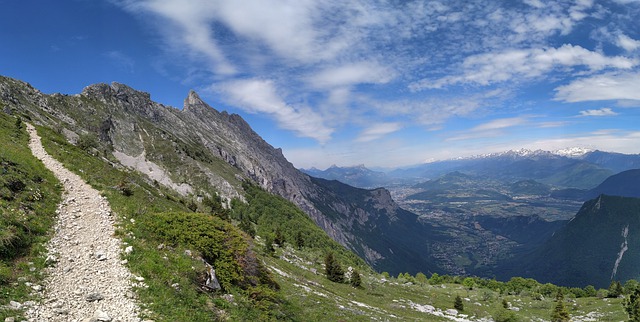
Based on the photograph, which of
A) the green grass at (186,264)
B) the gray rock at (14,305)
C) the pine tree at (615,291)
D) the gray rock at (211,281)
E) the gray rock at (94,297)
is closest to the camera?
the gray rock at (14,305)

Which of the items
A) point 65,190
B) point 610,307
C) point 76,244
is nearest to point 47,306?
point 76,244

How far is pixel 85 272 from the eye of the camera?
19484 millimetres

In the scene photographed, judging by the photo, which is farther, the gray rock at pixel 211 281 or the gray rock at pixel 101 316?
the gray rock at pixel 211 281

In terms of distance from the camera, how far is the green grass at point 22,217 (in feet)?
54.6

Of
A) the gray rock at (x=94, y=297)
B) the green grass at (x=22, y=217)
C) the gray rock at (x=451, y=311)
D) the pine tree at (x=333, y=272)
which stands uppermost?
the green grass at (x=22, y=217)

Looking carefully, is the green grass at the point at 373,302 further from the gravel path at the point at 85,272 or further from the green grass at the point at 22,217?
the green grass at the point at 22,217

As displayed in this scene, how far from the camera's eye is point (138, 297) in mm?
18797

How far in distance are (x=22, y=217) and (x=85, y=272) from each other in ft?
25.5

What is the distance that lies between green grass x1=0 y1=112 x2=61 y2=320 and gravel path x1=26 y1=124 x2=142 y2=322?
0.70 metres

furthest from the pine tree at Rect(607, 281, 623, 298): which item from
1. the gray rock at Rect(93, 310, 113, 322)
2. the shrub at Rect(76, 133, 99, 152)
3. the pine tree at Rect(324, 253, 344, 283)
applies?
the shrub at Rect(76, 133, 99, 152)

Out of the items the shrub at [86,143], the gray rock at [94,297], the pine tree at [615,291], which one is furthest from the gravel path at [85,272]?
the pine tree at [615,291]

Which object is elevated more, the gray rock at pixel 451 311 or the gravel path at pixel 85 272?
the gravel path at pixel 85 272

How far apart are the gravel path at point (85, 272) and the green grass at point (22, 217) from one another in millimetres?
701

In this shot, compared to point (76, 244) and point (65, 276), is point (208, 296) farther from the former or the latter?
point (76, 244)
